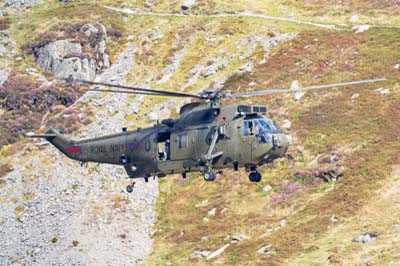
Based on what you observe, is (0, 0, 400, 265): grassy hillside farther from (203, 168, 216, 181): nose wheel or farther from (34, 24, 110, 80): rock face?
(203, 168, 216, 181): nose wheel

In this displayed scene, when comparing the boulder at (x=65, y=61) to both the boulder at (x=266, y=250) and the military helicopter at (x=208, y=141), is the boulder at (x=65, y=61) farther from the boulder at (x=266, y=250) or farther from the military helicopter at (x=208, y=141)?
the military helicopter at (x=208, y=141)

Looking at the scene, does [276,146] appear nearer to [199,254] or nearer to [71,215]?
[199,254]

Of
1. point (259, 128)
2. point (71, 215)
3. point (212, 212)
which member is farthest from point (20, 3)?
point (259, 128)

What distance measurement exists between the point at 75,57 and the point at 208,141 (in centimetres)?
4073

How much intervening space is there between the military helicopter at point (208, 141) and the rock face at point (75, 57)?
35.0 m

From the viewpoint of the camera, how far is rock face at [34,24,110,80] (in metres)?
65.9

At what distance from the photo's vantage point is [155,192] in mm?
47844

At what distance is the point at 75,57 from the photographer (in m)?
66.8

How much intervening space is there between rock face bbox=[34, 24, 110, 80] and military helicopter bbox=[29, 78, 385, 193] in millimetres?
34994

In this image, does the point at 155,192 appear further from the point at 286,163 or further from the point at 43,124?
the point at 43,124

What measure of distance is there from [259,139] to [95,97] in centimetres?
3529

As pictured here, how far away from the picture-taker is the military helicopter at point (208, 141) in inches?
1096

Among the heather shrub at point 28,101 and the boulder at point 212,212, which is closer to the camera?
the boulder at point 212,212

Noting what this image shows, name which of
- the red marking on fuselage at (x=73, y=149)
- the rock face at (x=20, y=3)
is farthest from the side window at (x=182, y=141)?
the rock face at (x=20, y=3)
